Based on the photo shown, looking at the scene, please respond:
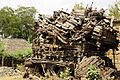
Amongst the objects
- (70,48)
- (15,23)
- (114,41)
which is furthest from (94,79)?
(15,23)

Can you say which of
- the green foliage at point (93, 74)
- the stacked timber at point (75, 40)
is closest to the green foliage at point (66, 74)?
the stacked timber at point (75, 40)

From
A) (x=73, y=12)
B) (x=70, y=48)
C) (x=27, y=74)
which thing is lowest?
(x=27, y=74)

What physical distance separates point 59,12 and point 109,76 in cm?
507

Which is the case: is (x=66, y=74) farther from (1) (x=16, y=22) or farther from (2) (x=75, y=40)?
(1) (x=16, y=22)

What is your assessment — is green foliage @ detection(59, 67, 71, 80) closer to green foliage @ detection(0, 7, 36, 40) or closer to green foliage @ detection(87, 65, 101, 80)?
green foliage @ detection(87, 65, 101, 80)

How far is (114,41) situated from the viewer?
18.3 metres

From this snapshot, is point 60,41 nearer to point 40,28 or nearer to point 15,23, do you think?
point 40,28

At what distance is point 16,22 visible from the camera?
217 feet

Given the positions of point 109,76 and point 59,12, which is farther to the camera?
point 59,12

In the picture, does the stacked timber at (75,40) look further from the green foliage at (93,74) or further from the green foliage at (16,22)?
the green foliage at (16,22)

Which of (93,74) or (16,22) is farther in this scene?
(16,22)

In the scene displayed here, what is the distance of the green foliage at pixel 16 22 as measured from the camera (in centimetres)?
6562

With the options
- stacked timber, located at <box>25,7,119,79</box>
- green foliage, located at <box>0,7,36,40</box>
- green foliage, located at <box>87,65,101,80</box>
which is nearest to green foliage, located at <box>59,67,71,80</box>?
stacked timber, located at <box>25,7,119,79</box>

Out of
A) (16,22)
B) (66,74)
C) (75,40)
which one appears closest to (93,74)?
(66,74)
